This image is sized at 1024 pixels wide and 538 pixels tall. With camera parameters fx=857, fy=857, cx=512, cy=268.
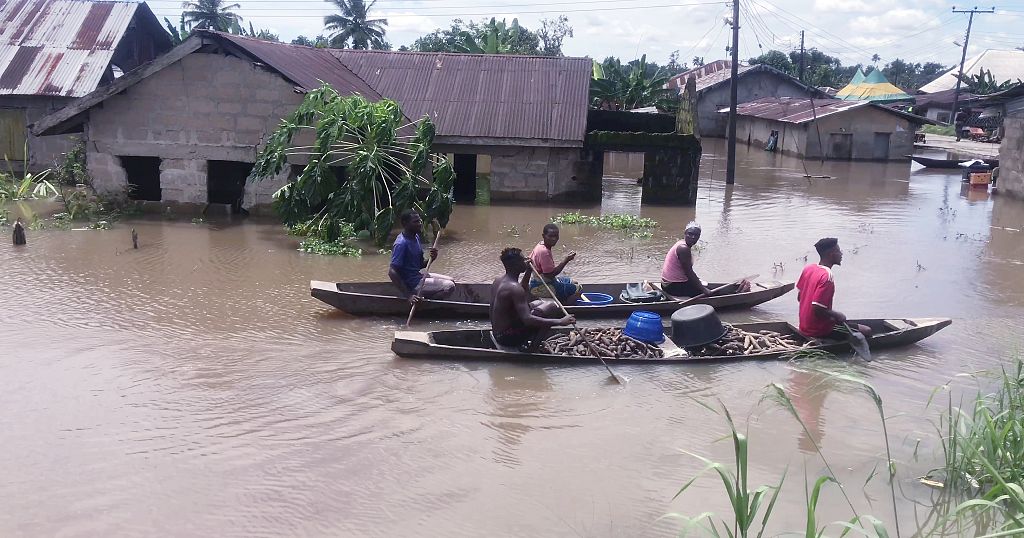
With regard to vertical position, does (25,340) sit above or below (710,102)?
below

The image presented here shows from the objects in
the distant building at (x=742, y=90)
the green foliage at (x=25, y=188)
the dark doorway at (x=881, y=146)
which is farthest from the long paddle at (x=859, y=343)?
the distant building at (x=742, y=90)

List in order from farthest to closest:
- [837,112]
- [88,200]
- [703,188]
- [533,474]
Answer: [837,112]
[703,188]
[88,200]
[533,474]

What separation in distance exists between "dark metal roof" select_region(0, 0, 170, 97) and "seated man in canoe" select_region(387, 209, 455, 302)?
43.7 ft

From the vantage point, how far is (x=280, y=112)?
1594 centimetres

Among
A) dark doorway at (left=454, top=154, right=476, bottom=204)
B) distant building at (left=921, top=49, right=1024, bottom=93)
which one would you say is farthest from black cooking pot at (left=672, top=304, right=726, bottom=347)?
distant building at (left=921, top=49, right=1024, bottom=93)

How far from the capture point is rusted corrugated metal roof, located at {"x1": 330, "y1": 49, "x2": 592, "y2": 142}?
19391 mm

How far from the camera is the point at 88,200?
16.7 m

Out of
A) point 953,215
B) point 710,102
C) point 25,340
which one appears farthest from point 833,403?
point 710,102

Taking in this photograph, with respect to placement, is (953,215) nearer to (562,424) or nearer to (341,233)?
(341,233)

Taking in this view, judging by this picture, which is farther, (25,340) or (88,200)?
(88,200)

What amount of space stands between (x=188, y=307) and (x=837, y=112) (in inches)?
1075

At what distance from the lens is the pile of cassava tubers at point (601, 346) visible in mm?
8711

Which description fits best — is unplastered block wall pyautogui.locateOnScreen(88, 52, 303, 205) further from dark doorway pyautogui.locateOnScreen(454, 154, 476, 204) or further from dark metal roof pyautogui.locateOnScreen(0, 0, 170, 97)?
dark doorway pyautogui.locateOnScreen(454, 154, 476, 204)

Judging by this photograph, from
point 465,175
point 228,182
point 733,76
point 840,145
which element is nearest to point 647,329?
point 228,182
